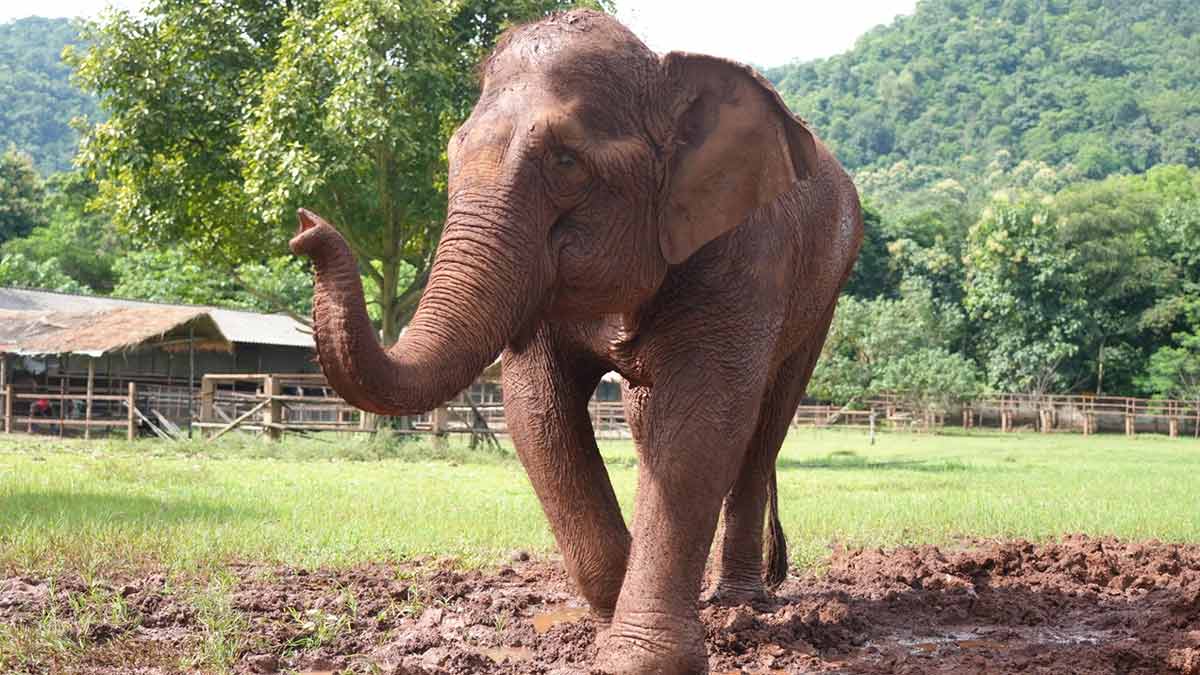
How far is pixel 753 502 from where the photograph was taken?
248 inches

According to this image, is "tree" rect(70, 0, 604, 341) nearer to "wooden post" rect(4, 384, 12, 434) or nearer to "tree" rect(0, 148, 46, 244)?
"wooden post" rect(4, 384, 12, 434)

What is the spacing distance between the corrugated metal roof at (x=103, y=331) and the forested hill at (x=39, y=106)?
8009 centimetres

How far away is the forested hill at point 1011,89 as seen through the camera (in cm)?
11862

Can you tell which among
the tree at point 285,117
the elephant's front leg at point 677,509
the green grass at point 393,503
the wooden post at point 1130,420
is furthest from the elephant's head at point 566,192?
the wooden post at point 1130,420

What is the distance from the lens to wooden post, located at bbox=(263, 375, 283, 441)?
22.4m

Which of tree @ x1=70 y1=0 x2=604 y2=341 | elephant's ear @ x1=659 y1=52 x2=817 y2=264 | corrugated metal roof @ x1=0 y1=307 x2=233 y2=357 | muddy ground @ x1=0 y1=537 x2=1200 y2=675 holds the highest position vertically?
tree @ x1=70 y1=0 x2=604 y2=341

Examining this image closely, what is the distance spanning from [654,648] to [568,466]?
0.85 m

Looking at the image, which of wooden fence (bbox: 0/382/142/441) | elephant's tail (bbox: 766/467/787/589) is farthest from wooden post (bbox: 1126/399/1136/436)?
elephant's tail (bbox: 766/467/787/589)

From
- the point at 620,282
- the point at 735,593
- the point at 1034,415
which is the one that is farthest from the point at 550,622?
the point at 1034,415

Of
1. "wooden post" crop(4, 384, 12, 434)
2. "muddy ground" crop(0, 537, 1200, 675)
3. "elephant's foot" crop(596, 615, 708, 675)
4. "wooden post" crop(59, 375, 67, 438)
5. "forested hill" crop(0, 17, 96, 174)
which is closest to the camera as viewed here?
"elephant's foot" crop(596, 615, 708, 675)

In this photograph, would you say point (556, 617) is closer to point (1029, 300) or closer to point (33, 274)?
point (33, 274)

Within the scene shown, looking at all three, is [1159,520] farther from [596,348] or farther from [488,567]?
[596,348]

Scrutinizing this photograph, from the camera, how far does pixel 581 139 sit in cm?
385

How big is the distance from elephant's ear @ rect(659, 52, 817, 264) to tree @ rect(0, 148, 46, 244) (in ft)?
181
